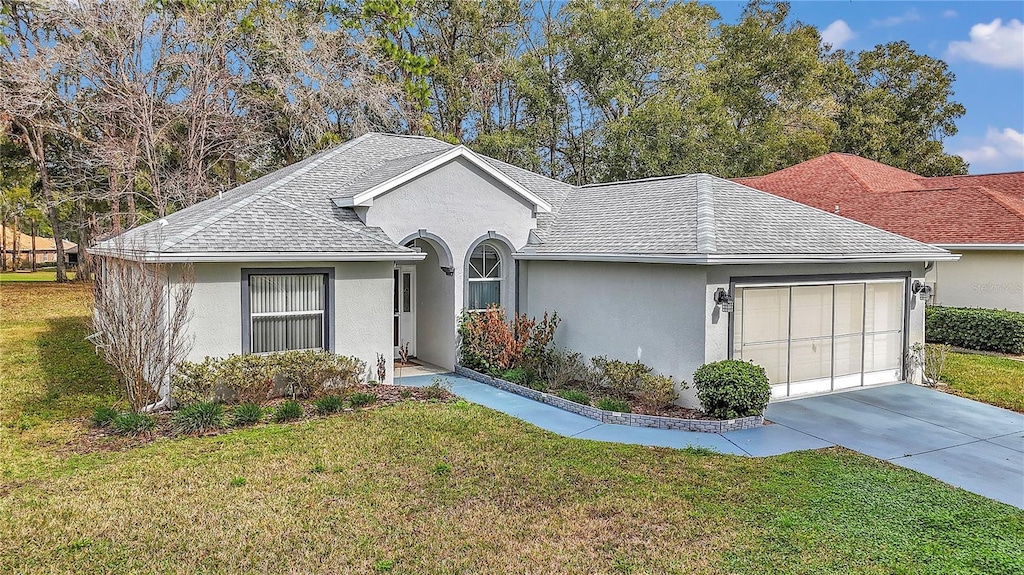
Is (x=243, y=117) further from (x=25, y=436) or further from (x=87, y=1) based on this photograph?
(x=25, y=436)

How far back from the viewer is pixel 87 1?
27594mm

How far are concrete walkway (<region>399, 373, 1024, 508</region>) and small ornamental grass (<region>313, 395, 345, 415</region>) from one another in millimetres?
2671

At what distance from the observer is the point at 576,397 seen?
12.2m

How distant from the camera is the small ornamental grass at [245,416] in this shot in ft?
34.1

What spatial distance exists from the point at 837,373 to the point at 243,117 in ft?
96.2

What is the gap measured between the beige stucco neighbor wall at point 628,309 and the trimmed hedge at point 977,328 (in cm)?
1283

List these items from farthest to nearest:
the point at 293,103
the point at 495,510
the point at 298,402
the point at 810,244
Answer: the point at 293,103 < the point at 810,244 < the point at 298,402 < the point at 495,510

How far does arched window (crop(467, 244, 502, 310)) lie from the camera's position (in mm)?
15797

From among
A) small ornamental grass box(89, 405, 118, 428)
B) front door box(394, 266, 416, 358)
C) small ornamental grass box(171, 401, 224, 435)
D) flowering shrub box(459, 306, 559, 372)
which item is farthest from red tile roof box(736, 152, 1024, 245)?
small ornamental grass box(89, 405, 118, 428)

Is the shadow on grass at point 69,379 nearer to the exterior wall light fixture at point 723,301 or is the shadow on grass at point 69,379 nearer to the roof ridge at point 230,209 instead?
the roof ridge at point 230,209

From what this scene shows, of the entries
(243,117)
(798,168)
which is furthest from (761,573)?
(243,117)

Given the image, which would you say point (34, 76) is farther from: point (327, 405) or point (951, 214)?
point (951, 214)

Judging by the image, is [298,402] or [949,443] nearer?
[949,443]

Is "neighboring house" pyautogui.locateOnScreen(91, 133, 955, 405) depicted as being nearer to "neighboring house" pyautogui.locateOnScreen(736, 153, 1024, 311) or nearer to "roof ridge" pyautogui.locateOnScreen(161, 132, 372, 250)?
"roof ridge" pyautogui.locateOnScreen(161, 132, 372, 250)
